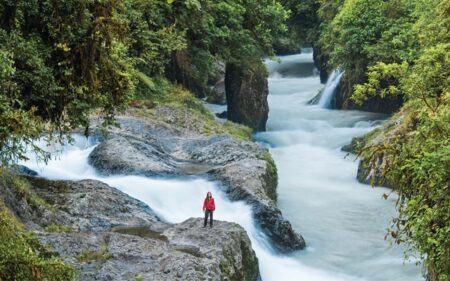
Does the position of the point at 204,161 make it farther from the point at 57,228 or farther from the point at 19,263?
the point at 19,263

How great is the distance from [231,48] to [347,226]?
1051 centimetres

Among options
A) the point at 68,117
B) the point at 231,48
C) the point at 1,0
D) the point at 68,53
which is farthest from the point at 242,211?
the point at 231,48

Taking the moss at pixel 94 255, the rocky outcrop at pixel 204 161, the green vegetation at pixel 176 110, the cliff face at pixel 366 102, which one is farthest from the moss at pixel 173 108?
the moss at pixel 94 255

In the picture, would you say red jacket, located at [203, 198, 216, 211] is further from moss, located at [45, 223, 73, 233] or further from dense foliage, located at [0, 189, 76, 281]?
dense foliage, located at [0, 189, 76, 281]

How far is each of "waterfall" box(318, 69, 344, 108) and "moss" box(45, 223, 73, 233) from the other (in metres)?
24.5

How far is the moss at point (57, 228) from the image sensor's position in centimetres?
1094

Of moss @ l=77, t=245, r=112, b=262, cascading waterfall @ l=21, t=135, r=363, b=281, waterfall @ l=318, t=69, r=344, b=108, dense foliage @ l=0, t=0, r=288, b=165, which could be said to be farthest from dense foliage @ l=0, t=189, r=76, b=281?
waterfall @ l=318, t=69, r=344, b=108

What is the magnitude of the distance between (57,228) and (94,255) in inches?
68.4

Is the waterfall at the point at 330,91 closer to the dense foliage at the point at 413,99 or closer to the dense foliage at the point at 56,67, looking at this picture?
the dense foliage at the point at 413,99

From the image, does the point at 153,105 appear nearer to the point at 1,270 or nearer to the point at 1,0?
the point at 1,0

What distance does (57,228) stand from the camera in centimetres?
1101

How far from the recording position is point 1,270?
6.24 m

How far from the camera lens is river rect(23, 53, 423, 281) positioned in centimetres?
1441

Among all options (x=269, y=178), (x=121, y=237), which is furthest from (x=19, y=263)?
(x=269, y=178)
